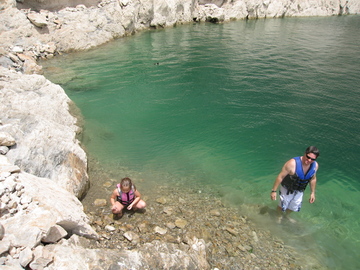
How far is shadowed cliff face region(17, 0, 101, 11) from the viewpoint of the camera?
90.2 ft

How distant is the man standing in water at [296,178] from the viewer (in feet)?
20.3

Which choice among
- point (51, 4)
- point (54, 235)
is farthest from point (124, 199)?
point (51, 4)

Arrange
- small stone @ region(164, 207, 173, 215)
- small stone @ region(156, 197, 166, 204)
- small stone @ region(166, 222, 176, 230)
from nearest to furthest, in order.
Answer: small stone @ region(166, 222, 176, 230), small stone @ region(164, 207, 173, 215), small stone @ region(156, 197, 166, 204)

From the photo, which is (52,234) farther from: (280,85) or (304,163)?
(280,85)

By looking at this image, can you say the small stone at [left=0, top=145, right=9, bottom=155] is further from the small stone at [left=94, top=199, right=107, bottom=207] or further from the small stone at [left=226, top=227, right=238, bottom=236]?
the small stone at [left=226, top=227, right=238, bottom=236]

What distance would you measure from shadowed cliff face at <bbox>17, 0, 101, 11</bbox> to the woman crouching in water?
98.3 ft

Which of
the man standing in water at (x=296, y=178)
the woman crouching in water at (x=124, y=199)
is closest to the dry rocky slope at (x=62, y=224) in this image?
the woman crouching in water at (x=124, y=199)

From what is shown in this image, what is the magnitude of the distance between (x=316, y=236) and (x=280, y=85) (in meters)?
11.5

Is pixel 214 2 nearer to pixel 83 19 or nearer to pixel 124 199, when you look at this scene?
pixel 83 19

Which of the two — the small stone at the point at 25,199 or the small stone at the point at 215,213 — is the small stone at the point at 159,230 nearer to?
the small stone at the point at 215,213

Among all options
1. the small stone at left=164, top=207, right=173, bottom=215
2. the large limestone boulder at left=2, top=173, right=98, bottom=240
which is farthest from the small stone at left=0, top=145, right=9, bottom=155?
the small stone at left=164, top=207, right=173, bottom=215

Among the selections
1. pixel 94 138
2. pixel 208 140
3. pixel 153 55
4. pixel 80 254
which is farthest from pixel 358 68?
pixel 80 254

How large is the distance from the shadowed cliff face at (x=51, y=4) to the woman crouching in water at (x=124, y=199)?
30.0 meters

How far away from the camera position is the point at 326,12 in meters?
52.7
